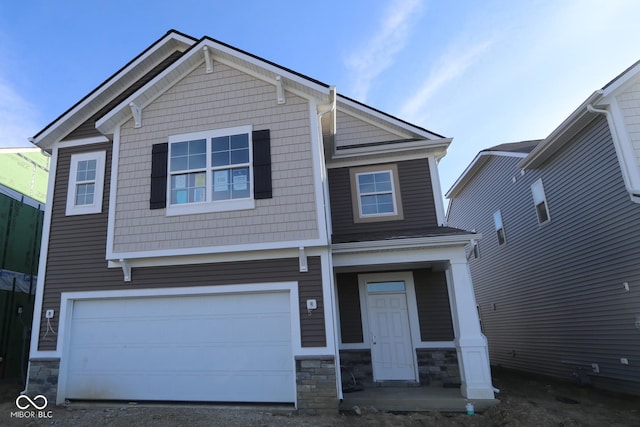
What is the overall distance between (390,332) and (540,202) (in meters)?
5.77

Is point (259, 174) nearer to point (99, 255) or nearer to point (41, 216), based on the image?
point (99, 255)

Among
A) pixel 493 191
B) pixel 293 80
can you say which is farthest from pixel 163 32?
pixel 493 191

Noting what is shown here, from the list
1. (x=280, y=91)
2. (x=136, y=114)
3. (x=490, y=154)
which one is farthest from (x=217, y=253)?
(x=490, y=154)

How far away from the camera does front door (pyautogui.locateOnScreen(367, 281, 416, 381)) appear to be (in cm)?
834

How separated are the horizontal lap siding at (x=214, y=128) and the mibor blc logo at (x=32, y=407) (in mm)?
2983

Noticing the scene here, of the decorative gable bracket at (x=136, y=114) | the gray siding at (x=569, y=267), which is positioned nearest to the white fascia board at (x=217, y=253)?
the decorative gable bracket at (x=136, y=114)

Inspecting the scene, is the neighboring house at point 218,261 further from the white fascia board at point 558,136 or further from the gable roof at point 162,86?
the white fascia board at point 558,136

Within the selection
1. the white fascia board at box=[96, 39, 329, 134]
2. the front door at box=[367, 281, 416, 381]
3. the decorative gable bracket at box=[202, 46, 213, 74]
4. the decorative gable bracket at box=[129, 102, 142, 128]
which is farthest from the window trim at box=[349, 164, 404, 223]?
the decorative gable bracket at box=[129, 102, 142, 128]

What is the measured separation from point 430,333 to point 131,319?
614 cm

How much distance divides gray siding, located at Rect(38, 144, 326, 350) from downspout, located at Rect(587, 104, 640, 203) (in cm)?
606

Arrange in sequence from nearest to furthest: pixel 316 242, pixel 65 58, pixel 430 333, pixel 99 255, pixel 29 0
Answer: pixel 316 242
pixel 99 255
pixel 430 333
pixel 29 0
pixel 65 58

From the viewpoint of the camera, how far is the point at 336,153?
9.38 m

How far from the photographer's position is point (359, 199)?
9352 millimetres

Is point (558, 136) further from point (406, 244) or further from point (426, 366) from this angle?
point (426, 366)
